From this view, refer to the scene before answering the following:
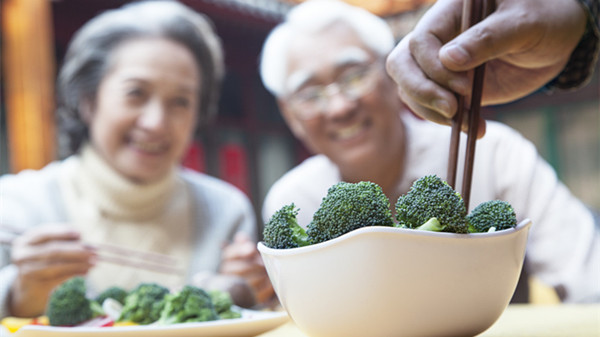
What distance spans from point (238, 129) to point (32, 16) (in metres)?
0.92

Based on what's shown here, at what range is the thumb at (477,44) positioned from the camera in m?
0.57

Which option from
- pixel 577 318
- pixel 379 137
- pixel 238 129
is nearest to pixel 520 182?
pixel 379 137

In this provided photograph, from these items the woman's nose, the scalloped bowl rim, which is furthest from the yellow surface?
the scalloped bowl rim

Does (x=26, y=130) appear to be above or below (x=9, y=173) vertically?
above

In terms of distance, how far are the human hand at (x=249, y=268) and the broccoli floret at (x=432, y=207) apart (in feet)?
5.61

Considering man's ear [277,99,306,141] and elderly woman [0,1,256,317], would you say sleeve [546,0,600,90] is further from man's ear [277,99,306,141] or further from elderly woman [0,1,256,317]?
elderly woman [0,1,256,317]

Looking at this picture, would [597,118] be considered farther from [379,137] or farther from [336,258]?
[336,258]

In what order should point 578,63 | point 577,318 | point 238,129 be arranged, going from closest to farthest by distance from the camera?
point 577,318, point 578,63, point 238,129

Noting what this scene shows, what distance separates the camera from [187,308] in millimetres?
717

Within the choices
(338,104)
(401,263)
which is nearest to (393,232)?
(401,263)

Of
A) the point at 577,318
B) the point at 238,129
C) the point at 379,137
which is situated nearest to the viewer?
the point at 577,318

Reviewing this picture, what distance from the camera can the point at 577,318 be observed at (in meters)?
0.71

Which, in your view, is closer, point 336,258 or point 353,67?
point 336,258

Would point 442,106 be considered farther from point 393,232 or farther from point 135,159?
point 135,159
